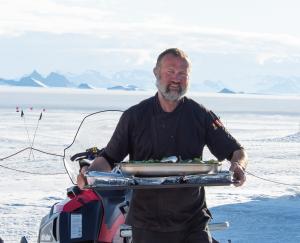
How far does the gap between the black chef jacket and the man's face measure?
0.32 feet

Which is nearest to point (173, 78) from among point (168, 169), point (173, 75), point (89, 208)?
point (173, 75)

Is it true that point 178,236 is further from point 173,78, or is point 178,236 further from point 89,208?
point 89,208

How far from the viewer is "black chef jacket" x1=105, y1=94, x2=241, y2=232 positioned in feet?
9.57

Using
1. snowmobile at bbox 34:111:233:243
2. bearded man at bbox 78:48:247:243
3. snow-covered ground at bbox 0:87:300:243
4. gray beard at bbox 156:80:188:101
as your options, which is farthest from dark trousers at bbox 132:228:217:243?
snow-covered ground at bbox 0:87:300:243

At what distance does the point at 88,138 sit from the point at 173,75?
1364 millimetres

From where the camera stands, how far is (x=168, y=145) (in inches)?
117

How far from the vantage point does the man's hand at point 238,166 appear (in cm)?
277

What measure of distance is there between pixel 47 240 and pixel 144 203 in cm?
118

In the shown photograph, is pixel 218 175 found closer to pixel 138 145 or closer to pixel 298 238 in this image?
pixel 138 145

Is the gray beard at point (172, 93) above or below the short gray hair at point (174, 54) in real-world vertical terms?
below

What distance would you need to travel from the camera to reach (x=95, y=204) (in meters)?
3.87

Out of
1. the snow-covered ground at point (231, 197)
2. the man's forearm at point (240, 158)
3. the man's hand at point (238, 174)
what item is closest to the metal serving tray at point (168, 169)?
the man's hand at point (238, 174)

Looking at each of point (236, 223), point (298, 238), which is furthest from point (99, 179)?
point (236, 223)

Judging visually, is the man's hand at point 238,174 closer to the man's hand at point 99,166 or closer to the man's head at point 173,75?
the man's head at point 173,75
